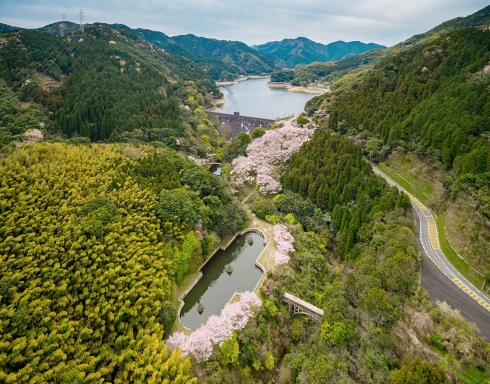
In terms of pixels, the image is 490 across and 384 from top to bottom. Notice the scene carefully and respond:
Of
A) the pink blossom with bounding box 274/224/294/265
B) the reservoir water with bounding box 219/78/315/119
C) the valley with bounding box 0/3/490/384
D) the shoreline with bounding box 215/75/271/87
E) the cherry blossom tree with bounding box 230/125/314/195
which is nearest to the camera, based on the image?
the valley with bounding box 0/3/490/384

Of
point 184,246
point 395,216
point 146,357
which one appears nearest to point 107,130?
point 184,246

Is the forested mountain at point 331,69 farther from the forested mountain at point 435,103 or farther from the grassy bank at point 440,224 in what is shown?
the grassy bank at point 440,224

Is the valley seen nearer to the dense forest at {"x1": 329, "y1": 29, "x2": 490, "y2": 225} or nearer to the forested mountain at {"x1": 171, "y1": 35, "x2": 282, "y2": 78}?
the dense forest at {"x1": 329, "y1": 29, "x2": 490, "y2": 225}

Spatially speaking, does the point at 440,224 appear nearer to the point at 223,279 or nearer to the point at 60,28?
the point at 223,279

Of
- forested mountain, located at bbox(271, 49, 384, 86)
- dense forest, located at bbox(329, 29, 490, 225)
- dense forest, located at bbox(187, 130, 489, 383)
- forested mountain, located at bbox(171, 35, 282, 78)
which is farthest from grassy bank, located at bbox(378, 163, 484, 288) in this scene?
forested mountain, located at bbox(171, 35, 282, 78)

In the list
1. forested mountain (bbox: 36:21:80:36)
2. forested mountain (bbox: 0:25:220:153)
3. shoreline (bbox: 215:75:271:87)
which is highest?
forested mountain (bbox: 36:21:80:36)

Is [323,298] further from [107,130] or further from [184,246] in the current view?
[107,130]

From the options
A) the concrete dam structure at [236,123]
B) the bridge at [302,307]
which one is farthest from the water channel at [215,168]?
the bridge at [302,307]

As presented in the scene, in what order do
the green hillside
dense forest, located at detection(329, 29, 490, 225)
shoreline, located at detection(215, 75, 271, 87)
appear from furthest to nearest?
shoreline, located at detection(215, 75, 271, 87), the green hillside, dense forest, located at detection(329, 29, 490, 225)
